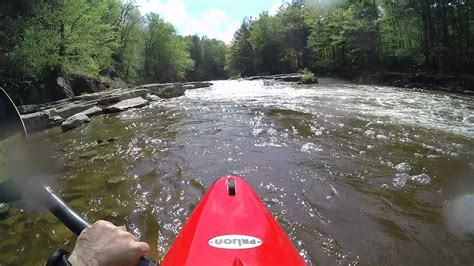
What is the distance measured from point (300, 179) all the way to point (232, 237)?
3181 millimetres

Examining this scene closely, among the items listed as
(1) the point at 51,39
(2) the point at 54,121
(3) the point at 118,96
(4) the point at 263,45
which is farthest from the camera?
(4) the point at 263,45

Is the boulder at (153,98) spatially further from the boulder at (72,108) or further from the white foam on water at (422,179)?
the white foam on water at (422,179)

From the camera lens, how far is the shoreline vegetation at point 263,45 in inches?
562

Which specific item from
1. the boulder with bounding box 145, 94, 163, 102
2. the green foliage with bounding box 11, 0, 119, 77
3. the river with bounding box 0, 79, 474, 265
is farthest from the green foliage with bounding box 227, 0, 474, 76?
the green foliage with bounding box 11, 0, 119, 77

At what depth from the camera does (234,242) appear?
1.96 metres

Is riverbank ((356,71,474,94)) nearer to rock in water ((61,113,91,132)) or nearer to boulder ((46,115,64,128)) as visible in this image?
rock in water ((61,113,91,132))

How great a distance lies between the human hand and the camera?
130 cm

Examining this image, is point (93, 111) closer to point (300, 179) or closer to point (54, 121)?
point (54, 121)

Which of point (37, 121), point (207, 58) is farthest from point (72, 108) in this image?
point (207, 58)

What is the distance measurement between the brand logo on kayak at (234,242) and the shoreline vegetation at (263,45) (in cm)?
1365

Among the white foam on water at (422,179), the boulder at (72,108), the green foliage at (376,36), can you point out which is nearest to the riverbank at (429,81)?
the green foliage at (376,36)

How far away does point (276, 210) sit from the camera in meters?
4.09

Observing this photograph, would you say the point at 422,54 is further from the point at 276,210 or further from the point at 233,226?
the point at 233,226

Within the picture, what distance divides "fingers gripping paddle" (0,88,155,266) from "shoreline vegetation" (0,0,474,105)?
13.5 m
